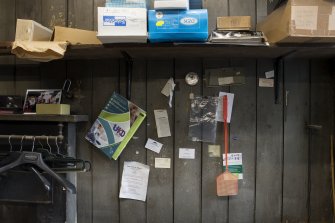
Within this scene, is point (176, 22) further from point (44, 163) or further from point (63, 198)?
point (63, 198)

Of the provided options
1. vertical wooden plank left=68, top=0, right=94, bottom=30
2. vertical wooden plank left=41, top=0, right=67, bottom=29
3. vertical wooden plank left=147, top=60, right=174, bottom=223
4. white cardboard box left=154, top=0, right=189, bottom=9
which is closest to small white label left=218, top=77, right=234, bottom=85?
vertical wooden plank left=147, top=60, right=174, bottom=223

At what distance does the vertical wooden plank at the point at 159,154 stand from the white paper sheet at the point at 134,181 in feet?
0.09

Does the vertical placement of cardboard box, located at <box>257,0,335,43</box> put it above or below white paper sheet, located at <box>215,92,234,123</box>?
above

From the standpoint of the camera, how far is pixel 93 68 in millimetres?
1586

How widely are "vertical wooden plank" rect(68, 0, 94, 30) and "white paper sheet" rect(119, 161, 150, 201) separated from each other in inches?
30.4

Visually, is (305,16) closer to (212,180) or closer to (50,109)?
(212,180)

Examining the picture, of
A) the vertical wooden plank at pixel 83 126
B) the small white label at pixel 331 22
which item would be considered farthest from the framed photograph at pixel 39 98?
the small white label at pixel 331 22

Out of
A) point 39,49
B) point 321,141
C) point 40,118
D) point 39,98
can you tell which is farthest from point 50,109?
point 321,141

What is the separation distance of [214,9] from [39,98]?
3.34ft

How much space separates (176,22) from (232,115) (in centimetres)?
59

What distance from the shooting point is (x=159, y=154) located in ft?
5.06

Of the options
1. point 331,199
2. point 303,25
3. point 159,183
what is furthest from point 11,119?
point 331,199

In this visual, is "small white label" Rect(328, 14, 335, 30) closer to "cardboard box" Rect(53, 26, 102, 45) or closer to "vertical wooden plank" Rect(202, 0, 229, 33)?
"vertical wooden plank" Rect(202, 0, 229, 33)

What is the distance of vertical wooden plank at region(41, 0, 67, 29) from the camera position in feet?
5.24
